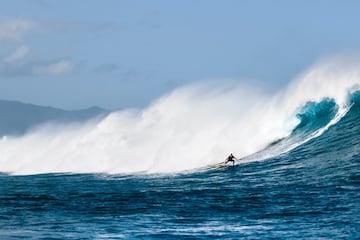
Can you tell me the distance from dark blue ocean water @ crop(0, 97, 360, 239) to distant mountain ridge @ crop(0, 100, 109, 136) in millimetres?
82047

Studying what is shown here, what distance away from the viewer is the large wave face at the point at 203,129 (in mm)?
32562

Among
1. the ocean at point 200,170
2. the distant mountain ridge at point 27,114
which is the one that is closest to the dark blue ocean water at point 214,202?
the ocean at point 200,170

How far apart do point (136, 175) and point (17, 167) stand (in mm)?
14577

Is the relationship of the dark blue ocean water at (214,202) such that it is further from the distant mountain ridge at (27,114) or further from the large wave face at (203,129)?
the distant mountain ridge at (27,114)

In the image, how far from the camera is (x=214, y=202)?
→ 20109 millimetres

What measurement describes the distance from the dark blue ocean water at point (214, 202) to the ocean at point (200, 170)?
1.8 inches

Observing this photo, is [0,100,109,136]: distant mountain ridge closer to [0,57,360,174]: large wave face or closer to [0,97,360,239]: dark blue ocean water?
[0,57,360,174]: large wave face

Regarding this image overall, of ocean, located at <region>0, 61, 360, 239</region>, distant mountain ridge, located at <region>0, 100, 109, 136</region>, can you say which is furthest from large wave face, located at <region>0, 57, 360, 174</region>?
distant mountain ridge, located at <region>0, 100, 109, 136</region>

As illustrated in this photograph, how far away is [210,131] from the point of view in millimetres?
36188

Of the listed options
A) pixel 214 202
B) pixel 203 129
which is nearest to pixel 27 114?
pixel 203 129

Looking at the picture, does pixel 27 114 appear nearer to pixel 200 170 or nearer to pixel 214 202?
pixel 200 170

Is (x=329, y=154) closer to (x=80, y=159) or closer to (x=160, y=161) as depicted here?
(x=160, y=161)

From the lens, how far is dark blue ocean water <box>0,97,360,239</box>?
54.0 ft

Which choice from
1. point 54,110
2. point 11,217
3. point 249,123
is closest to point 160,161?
point 249,123
